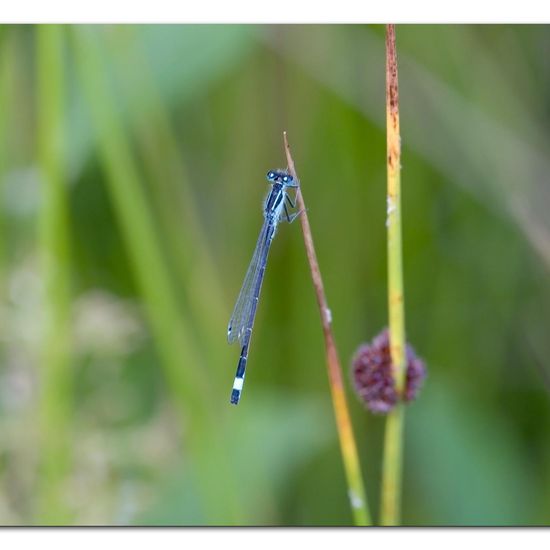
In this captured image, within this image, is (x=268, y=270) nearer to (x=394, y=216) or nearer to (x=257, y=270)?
(x=257, y=270)

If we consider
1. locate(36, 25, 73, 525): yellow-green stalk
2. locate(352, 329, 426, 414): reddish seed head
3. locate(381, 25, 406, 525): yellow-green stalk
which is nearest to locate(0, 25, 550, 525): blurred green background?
locate(36, 25, 73, 525): yellow-green stalk

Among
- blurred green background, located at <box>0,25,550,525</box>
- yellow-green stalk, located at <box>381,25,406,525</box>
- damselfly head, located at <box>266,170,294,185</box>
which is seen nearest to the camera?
yellow-green stalk, located at <box>381,25,406,525</box>

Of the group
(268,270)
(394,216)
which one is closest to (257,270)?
(268,270)

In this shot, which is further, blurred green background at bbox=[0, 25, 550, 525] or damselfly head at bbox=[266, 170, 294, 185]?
blurred green background at bbox=[0, 25, 550, 525]

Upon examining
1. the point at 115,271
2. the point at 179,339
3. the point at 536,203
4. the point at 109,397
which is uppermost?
the point at 536,203

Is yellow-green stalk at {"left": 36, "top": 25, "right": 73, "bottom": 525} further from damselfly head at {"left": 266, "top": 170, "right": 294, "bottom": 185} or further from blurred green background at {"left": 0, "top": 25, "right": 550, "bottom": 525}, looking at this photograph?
damselfly head at {"left": 266, "top": 170, "right": 294, "bottom": 185}
